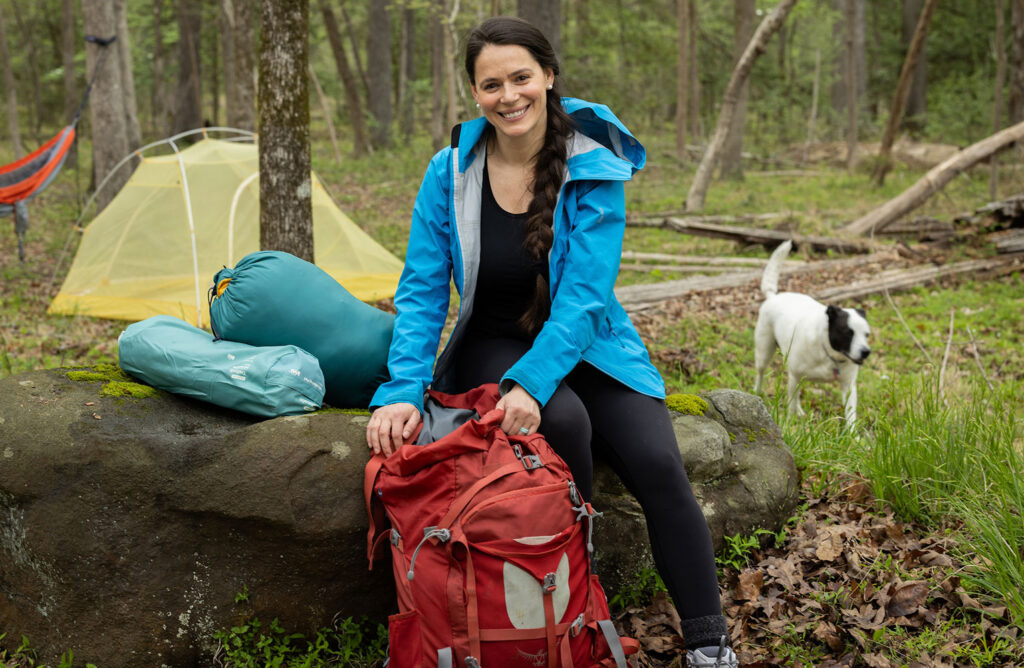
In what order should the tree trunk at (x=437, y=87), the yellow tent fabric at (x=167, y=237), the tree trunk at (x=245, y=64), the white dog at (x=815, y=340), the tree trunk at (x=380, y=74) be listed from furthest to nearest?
the tree trunk at (x=380, y=74)
the tree trunk at (x=437, y=87)
the tree trunk at (x=245, y=64)
the yellow tent fabric at (x=167, y=237)
the white dog at (x=815, y=340)

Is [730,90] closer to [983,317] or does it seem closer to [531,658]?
[983,317]

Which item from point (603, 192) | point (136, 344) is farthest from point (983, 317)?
point (136, 344)

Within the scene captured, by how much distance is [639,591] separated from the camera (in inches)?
118

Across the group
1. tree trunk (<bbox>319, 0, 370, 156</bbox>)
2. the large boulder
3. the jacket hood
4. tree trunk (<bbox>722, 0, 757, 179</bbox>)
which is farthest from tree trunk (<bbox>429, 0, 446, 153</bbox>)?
the large boulder

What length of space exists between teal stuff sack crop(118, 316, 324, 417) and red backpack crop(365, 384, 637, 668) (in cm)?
52

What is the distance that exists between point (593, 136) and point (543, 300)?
0.67 metres

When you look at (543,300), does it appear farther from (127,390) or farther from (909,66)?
(909,66)

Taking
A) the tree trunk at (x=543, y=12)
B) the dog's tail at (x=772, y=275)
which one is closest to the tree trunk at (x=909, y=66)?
the tree trunk at (x=543, y=12)

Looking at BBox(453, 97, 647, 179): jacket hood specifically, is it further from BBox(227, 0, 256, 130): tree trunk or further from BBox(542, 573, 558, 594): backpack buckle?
BBox(227, 0, 256, 130): tree trunk

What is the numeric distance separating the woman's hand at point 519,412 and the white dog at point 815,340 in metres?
2.43

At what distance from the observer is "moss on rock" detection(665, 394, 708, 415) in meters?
3.35

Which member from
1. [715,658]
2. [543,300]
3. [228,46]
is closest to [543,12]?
[228,46]

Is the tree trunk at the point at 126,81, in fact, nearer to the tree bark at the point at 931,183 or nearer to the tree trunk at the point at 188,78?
the tree trunk at the point at 188,78

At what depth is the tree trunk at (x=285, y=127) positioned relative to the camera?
4.93 metres
